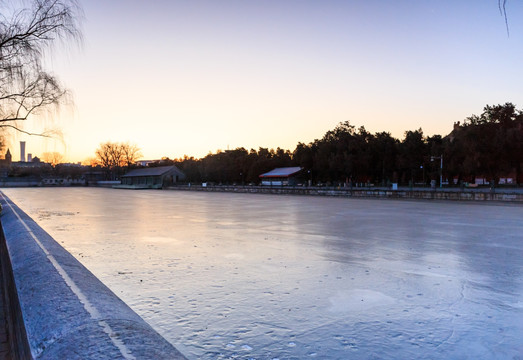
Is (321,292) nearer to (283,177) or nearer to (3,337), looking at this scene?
(3,337)

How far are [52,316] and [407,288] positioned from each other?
4.91m

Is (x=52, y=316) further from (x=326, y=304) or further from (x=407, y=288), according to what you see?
(x=407, y=288)

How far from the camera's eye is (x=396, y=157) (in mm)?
70250

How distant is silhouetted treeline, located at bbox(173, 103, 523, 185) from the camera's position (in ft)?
174

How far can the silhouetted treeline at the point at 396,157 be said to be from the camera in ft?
174

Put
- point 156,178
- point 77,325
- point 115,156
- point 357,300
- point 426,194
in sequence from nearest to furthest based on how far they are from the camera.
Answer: point 77,325
point 357,300
point 426,194
point 156,178
point 115,156

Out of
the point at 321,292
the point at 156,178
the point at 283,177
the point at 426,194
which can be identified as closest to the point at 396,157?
the point at 283,177

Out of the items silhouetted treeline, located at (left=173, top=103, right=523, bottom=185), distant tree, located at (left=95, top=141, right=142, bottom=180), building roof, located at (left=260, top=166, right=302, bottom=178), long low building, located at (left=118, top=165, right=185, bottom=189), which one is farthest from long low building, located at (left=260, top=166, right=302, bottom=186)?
distant tree, located at (left=95, top=141, right=142, bottom=180)

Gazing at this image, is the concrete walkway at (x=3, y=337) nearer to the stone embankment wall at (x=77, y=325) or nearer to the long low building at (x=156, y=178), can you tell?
the stone embankment wall at (x=77, y=325)

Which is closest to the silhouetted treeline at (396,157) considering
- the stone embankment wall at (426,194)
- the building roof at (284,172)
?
the building roof at (284,172)

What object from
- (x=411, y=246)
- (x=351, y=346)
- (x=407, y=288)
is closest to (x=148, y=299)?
(x=351, y=346)

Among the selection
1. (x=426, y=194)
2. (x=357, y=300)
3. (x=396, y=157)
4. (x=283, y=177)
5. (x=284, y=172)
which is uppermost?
(x=396, y=157)

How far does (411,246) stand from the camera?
9.57 metres

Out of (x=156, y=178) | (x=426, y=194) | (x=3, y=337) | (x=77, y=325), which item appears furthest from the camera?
(x=156, y=178)
